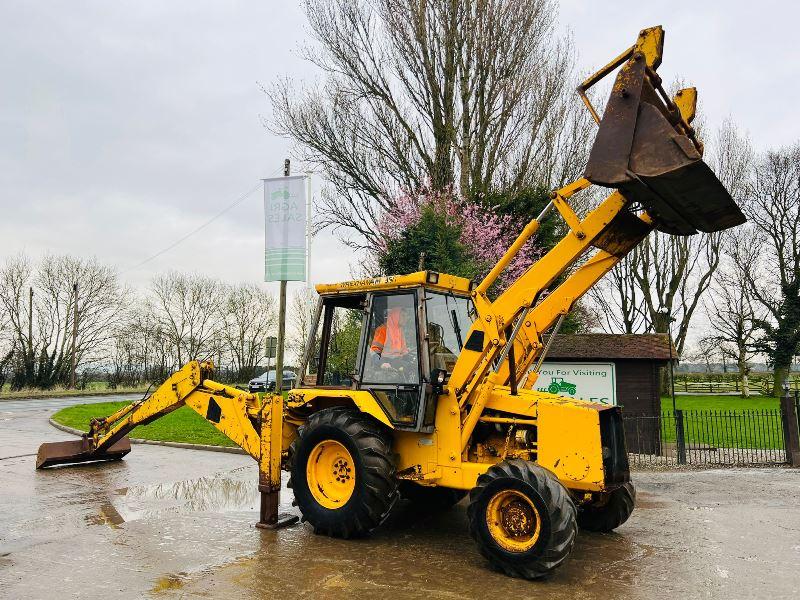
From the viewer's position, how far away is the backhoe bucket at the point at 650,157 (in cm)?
527

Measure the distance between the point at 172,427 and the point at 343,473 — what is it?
1238 cm

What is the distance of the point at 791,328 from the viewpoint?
3750cm

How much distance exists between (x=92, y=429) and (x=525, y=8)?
1914 centimetres

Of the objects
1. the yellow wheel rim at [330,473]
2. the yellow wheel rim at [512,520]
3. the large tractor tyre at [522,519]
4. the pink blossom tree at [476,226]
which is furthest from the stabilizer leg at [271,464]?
the pink blossom tree at [476,226]

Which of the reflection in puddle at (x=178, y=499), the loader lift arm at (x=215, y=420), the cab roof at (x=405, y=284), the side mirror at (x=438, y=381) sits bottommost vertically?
the reflection in puddle at (x=178, y=499)

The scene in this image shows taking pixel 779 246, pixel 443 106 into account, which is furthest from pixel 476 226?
pixel 779 246

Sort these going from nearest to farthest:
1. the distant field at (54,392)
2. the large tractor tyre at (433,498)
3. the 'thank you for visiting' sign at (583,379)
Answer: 1. the large tractor tyre at (433,498)
2. the 'thank you for visiting' sign at (583,379)
3. the distant field at (54,392)

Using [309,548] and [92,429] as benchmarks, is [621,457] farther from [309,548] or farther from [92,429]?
[92,429]

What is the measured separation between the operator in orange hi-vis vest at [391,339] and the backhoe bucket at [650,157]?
8.22 feet

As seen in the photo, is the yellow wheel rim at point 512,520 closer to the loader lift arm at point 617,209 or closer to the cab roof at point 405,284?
the loader lift arm at point 617,209

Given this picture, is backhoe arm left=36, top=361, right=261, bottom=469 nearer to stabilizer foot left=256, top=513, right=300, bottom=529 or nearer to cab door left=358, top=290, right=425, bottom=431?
stabilizer foot left=256, top=513, right=300, bottom=529

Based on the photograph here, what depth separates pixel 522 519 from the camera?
5848 millimetres

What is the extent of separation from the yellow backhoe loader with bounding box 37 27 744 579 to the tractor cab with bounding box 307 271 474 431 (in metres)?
0.02

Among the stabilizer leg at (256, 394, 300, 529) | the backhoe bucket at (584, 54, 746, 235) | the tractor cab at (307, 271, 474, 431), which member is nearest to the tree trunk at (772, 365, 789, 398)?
the tractor cab at (307, 271, 474, 431)
